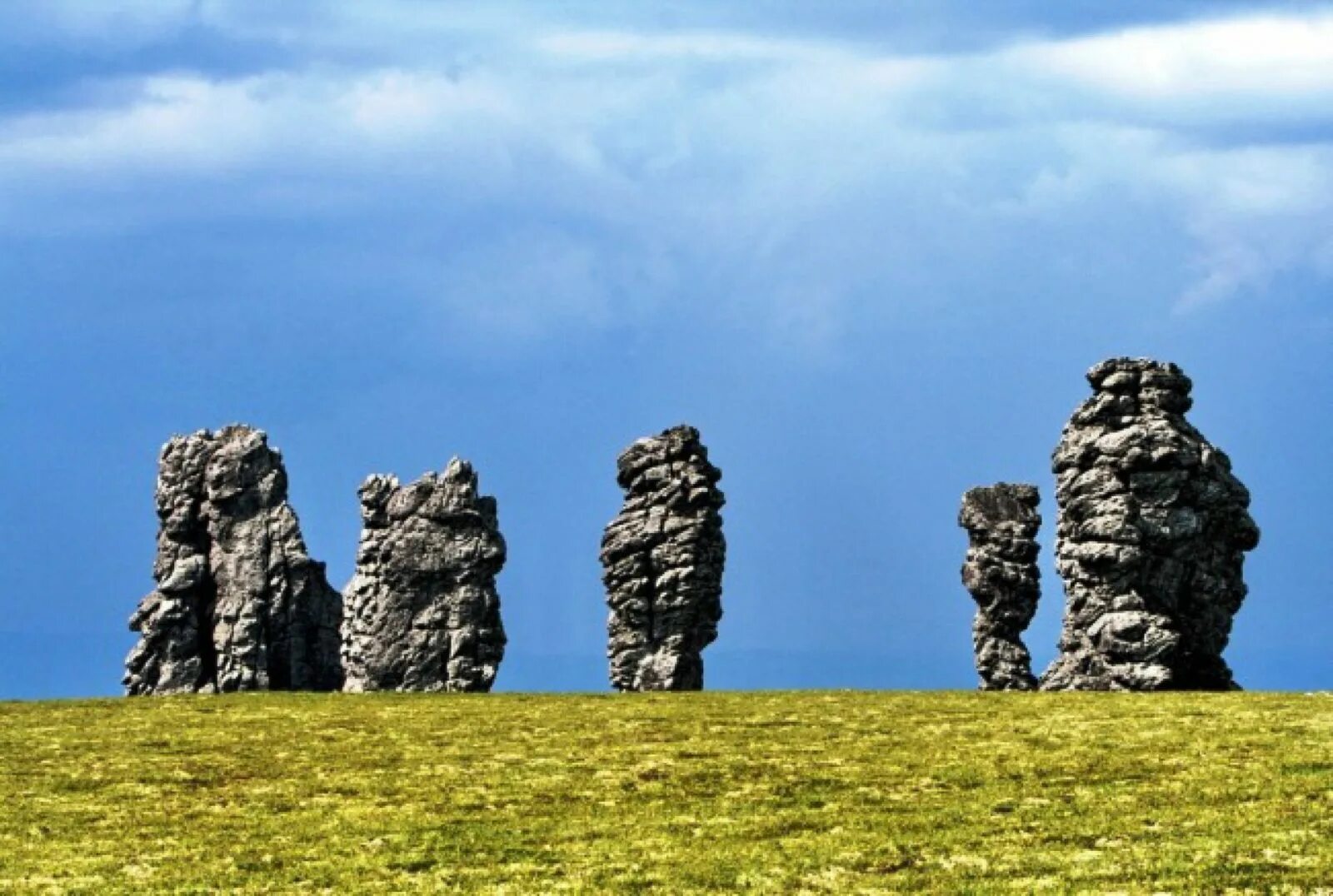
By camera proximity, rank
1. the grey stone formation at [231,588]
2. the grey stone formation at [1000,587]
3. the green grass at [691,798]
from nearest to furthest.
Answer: the green grass at [691,798]
the grey stone formation at [1000,587]
the grey stone formation at [231,588]

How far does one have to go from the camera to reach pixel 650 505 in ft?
218

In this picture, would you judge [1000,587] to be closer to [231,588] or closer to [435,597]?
[435,597]

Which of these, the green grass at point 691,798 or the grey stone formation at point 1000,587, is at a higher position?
the grey stone formation at point 1000,587

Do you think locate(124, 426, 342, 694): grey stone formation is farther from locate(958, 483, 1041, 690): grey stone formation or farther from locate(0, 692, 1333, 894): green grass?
locate(958, 483, 1041, 690): grey stone formation

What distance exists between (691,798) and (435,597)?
29.1m

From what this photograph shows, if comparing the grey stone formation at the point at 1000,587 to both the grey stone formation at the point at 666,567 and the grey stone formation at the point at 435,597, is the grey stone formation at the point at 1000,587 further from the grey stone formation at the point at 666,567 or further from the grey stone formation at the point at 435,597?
the grey stone formation at the point at 435,597

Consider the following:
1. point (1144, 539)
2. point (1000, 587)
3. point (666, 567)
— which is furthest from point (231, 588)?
point (1144, 539)

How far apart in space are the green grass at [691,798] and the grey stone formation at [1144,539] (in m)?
4.70

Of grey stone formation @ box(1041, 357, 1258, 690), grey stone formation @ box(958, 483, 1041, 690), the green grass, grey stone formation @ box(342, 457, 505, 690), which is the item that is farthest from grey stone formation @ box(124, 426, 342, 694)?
grey stone formation @ box(1041, 357, 1258, 690)

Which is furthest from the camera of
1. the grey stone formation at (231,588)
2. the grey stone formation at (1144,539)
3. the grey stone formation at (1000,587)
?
the grey stone formation at (231,588)

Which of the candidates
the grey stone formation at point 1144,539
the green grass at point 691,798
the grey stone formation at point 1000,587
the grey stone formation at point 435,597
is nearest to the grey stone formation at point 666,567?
the grey stone formation at point 435,597

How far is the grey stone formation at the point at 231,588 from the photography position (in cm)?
7025

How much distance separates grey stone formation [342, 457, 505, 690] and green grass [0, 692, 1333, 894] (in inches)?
425

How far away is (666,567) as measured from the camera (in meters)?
65.6
